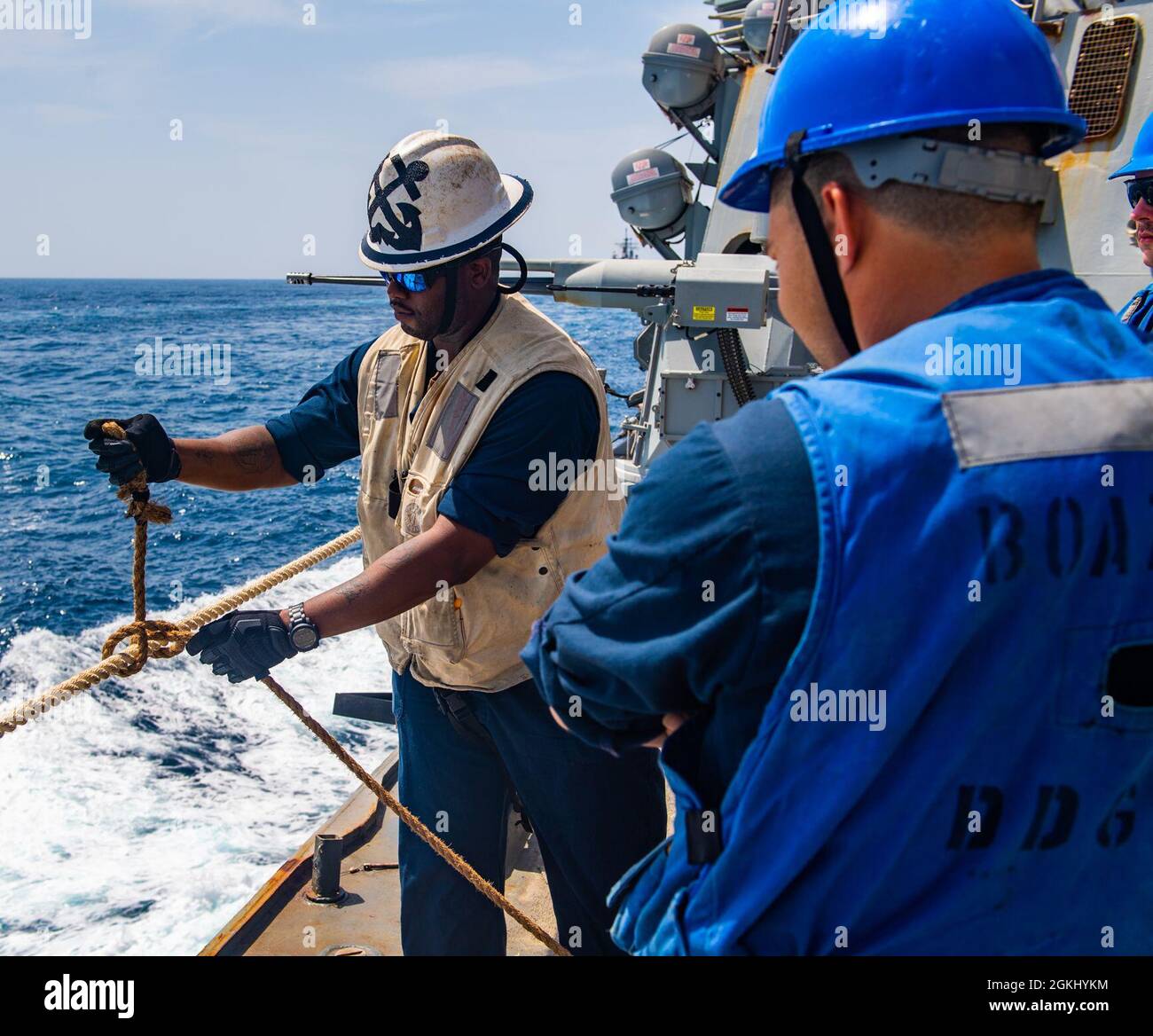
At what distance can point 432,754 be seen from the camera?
2869mm

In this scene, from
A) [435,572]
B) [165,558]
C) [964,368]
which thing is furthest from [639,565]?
[165,558]

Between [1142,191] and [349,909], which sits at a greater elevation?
[1142,191]

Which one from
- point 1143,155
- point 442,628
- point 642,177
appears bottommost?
point 442,628

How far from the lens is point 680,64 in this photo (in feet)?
31.7

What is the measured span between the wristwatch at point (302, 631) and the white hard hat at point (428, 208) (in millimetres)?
862

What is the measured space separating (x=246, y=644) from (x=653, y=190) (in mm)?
8611

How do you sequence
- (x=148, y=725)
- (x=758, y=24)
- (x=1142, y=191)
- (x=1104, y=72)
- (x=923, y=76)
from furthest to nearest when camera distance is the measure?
(x=148, y=725), (x=758, y=24), (x=1104, y=72), (x=1142, y=191), (x=923, y=76)

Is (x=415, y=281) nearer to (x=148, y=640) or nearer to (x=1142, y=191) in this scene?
(x=148, y=640)

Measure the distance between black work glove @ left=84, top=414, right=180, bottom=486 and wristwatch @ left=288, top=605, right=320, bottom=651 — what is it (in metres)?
0.54

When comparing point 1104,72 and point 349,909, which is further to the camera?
point 1104,72

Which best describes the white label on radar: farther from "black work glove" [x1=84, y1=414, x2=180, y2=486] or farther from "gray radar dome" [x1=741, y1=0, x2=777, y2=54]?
"black work glove" [x1=84, y1=414, x2=180, y2=486]

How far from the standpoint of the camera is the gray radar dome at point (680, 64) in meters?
9.70

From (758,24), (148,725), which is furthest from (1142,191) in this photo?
(148,725)

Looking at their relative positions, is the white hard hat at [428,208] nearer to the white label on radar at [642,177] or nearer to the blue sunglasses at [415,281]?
the blue sunglasses at [415,281]
